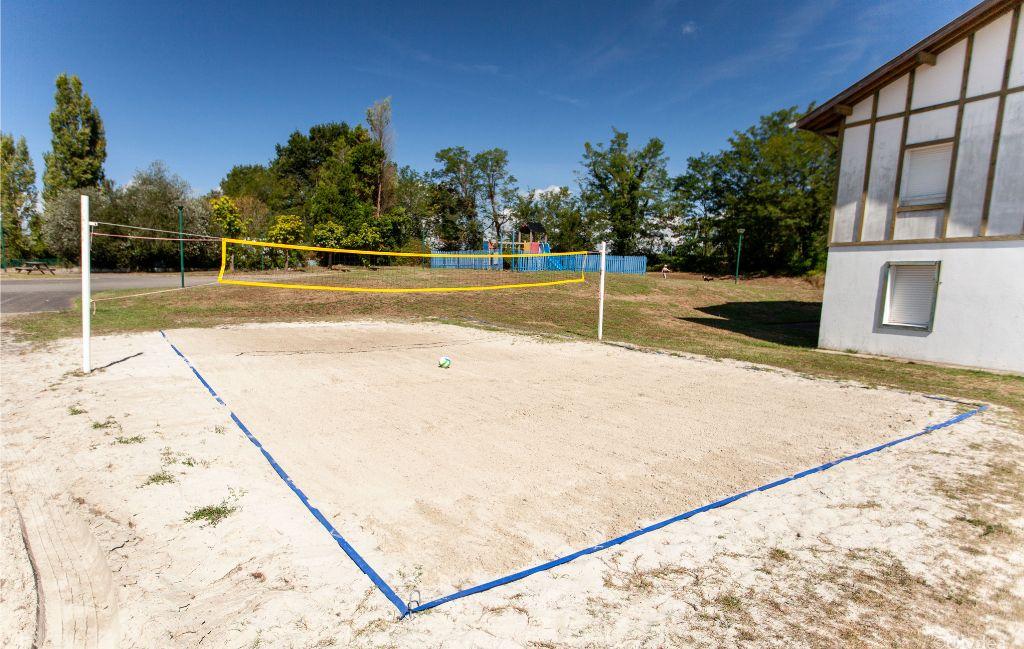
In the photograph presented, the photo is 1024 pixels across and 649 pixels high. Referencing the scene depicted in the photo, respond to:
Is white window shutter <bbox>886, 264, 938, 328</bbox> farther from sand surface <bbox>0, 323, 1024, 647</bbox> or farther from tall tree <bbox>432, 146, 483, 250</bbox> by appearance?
tall tree <bbox>432, 146, 483, 250</bbox>

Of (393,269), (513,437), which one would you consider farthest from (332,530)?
(393,269)

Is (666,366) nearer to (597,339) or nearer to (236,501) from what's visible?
(597,339)

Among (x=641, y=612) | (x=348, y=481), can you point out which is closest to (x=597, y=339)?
(x=348, y=481)

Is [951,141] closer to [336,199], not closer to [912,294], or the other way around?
[912,294]

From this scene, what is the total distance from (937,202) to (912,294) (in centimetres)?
188

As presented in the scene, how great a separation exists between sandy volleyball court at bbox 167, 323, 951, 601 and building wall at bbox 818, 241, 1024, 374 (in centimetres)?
433

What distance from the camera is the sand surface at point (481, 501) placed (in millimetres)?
2195

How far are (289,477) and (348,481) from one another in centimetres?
46

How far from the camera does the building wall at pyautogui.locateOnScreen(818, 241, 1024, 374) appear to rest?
8602 millimetres

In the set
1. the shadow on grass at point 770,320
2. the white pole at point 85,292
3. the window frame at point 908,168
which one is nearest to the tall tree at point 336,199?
the shadow on grass at point 770,320

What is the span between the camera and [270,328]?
11.8 metres

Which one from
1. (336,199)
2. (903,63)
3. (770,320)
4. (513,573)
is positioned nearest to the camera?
(513,573)

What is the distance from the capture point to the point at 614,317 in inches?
620

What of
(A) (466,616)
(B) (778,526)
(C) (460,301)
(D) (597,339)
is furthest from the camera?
(C) (460,301)
